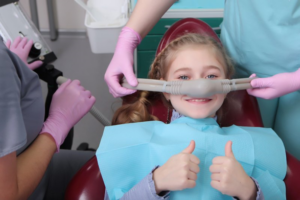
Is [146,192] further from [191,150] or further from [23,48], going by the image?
[23,48]

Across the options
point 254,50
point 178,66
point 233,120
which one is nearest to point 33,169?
point 178,66

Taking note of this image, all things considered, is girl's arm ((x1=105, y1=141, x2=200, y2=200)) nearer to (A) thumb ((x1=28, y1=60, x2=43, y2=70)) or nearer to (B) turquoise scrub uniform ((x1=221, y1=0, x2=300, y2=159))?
(B) turquoise scrub uniform ((x1=221, y1=0, x2=300, y2=159))

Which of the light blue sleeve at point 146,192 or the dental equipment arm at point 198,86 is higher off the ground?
the dental equipment arm at point 198,86

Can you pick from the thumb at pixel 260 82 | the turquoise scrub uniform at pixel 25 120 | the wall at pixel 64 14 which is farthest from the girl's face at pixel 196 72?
the wall at pixel 64 14

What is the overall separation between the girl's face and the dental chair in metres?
0.12

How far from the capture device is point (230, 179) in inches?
28.4

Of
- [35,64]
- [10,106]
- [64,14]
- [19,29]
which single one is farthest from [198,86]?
[64,14]

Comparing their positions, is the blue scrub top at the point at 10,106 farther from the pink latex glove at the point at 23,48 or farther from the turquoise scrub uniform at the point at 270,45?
the turquoise scrub uniform at the point at 270,45

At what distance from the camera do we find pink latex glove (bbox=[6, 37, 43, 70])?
1123 mm

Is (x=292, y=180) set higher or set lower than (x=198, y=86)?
lower

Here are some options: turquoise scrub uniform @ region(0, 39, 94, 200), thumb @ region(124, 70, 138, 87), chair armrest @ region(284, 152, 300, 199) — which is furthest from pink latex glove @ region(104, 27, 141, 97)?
chair armrest @ region(284, 152, 300, 199)

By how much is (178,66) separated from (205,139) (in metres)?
0.25

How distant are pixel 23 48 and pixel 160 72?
0.51 m

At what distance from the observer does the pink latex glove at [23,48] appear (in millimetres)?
1123
